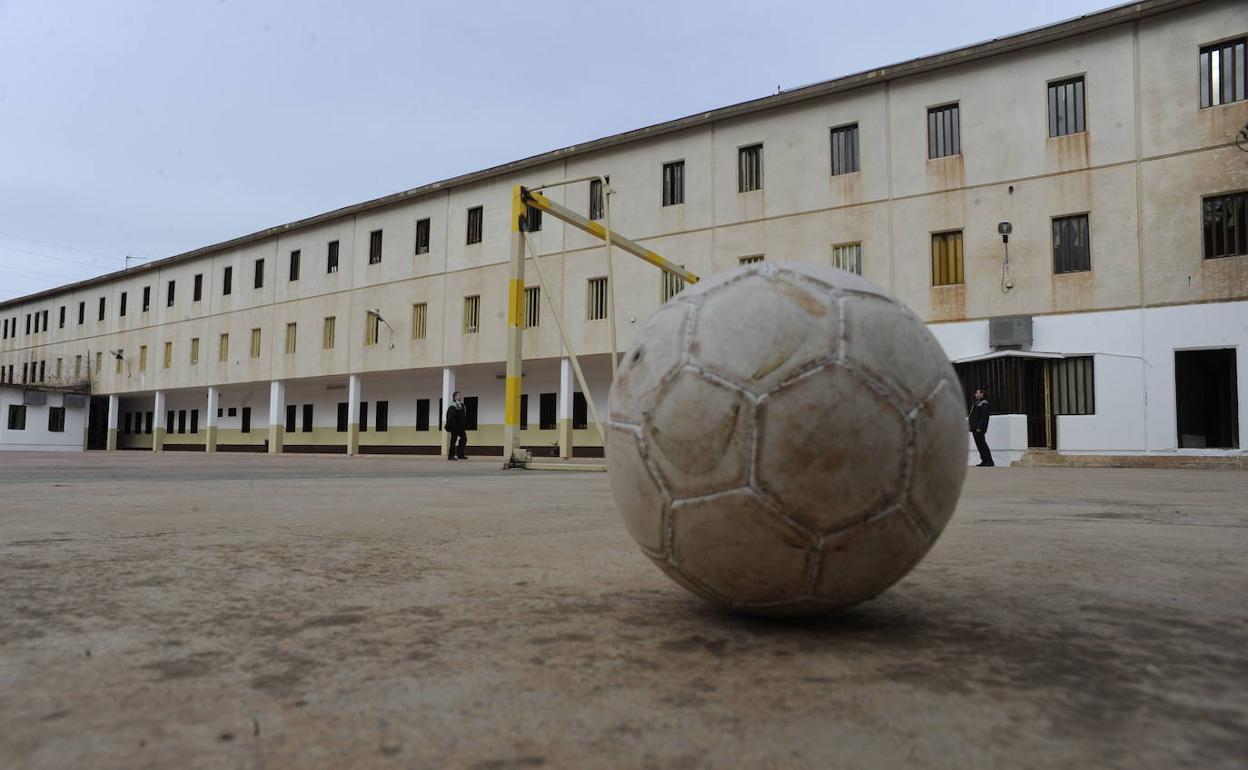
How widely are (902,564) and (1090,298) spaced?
1906cm

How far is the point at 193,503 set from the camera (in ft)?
16.9

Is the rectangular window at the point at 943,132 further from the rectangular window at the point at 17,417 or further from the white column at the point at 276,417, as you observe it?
the rectangular window at the point at 17,417

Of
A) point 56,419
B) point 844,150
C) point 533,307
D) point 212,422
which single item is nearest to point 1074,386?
point 844,150

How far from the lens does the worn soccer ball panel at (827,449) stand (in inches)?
66.6

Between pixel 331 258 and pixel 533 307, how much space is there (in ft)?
35.3

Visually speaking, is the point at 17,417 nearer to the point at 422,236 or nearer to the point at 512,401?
the point at 422,236

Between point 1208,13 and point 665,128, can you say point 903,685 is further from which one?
point 665,128

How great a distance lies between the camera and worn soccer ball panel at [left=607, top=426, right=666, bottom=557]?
6.19 ft

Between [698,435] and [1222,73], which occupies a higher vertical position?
[1222,73]

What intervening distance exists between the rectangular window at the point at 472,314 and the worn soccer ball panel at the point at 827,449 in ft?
85.0

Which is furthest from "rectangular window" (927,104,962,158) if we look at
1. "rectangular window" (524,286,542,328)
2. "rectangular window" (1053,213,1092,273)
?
"rectangular window" (524,286,542,328)

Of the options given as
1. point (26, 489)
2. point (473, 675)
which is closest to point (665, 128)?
point (26, 489)

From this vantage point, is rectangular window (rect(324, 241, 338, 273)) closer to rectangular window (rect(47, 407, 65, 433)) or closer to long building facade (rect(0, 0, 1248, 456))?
long building facade (rect(0, 0, 1248, 456))

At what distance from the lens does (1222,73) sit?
17031mm
